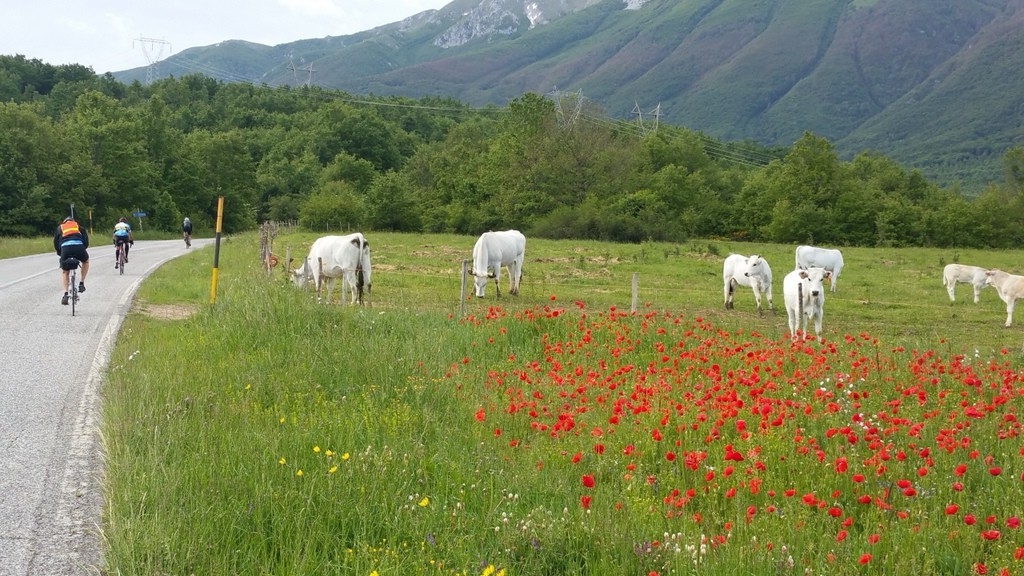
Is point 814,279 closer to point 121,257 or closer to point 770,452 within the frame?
point 770,452

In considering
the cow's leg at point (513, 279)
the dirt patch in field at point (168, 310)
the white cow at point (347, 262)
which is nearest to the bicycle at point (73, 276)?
the dirt patch in field at point (168, 310)

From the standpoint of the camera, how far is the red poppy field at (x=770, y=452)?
17.1ft

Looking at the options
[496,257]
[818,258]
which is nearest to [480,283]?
[496,257]

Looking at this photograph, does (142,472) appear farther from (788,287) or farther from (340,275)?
(340,275)

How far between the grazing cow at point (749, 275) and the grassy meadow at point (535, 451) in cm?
805

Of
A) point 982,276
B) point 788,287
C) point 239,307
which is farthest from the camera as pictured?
point 982,276

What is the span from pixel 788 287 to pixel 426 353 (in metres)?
8.65

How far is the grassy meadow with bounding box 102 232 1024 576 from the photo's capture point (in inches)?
201

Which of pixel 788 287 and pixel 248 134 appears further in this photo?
pixel 248 134

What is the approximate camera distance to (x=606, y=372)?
10.2m

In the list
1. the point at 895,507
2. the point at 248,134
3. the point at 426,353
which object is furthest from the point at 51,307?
Answer: the point at 248,134

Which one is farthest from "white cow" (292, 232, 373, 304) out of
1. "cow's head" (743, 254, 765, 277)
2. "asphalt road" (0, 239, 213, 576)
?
"cow's head" (743, 254, 765, 277)

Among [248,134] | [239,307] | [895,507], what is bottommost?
[895,507]

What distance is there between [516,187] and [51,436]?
2538 inches
